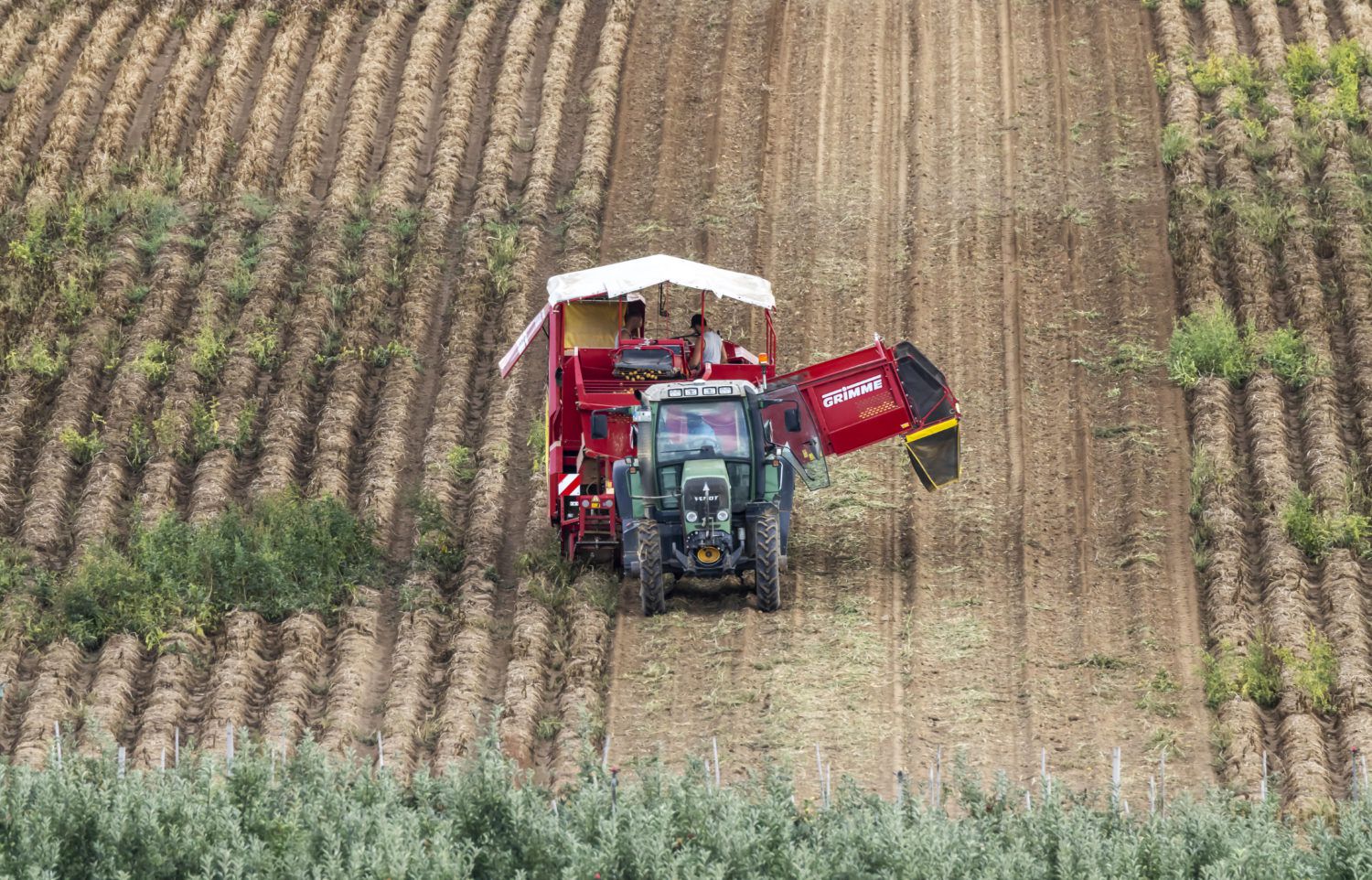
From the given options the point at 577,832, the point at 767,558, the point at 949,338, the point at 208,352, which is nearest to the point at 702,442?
the point at 767,558

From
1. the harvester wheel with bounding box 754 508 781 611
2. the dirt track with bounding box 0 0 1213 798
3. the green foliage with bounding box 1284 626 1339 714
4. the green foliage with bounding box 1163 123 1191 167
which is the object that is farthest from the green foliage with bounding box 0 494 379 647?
the green foliage with bounding box 1163 123 1191 167

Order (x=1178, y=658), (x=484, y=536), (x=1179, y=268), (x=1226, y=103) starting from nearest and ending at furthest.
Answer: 1. (x=1178, y=658)
2. (x=484, y=536)
3. (x=1179, y=268)
4. (x=1226, y=103)

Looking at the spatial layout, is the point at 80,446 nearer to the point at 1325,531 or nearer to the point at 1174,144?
the point at 1325,531

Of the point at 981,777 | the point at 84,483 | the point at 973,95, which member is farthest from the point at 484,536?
the point at 973,95

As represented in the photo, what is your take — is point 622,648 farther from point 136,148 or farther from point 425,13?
point 425,13

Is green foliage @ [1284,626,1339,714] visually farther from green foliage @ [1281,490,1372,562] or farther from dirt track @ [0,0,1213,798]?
green foliage @ [1281,490,1372,562]

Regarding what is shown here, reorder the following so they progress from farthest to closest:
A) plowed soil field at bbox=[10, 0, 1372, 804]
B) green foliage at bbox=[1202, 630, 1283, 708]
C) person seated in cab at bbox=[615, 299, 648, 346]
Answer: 1. person seated in cab at bbox=[615, 299, 648, 346]
2. plowed soil field at bbox=[10, 0, 1372, 804]
3. green foliage at bbox=[1202, 630, 1283, 708]
